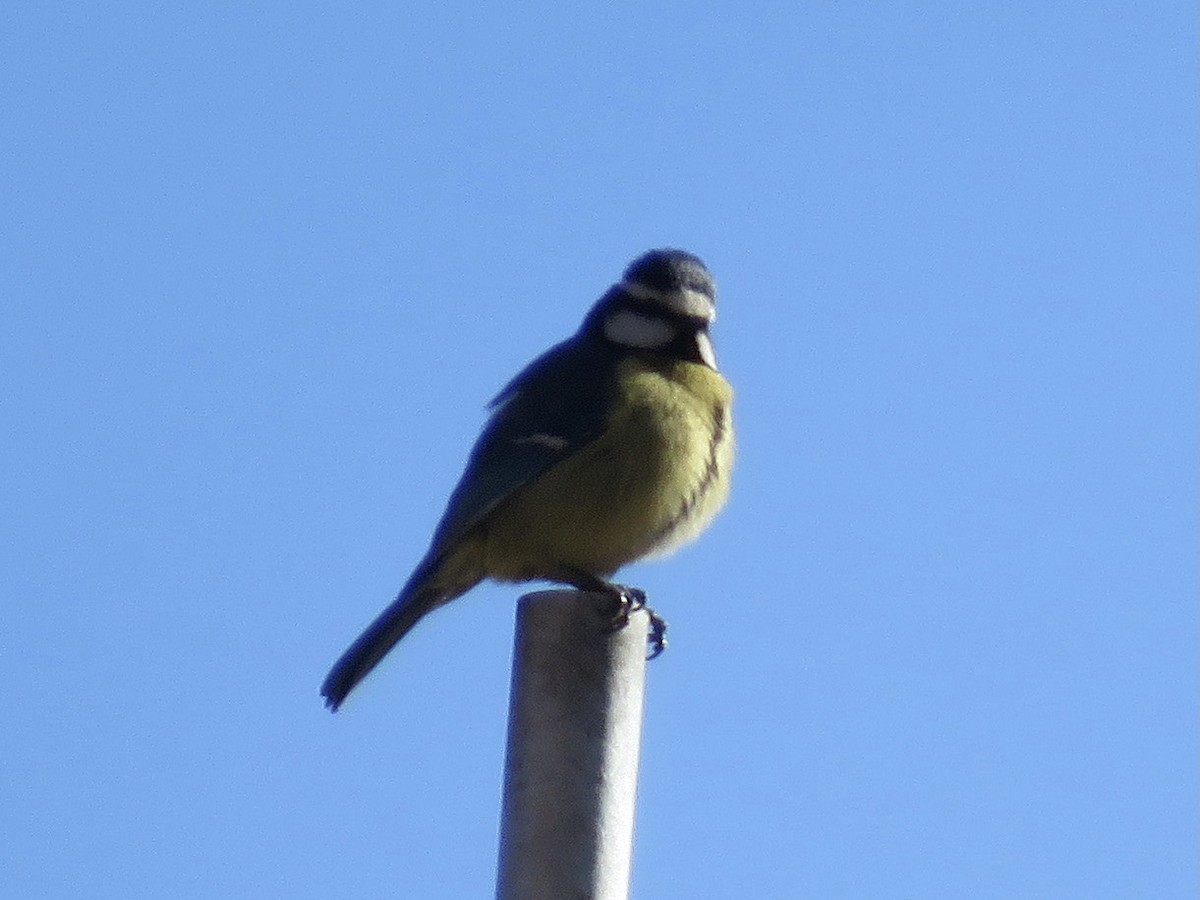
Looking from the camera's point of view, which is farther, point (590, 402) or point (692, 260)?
point (692, 260)

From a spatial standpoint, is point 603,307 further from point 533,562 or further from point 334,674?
point 334,674

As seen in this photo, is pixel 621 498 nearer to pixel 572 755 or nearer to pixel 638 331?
pixel 638 331

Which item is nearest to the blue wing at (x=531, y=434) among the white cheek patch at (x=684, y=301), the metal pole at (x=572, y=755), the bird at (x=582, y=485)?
the bird at (x=582, y=485)

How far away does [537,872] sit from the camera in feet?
10.1

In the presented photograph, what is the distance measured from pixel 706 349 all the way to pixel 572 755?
2.73 metres

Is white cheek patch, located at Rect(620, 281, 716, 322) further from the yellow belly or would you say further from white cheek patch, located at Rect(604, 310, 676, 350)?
the yellow belly

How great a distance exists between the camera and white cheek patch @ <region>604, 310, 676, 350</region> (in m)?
5.79

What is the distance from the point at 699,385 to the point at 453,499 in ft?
2.55

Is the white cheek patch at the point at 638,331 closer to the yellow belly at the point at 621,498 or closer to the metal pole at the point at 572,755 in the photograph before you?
the yellow belly at the point at 621,498

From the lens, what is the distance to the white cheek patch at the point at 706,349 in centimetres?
576

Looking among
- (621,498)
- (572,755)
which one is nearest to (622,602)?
(572,755)

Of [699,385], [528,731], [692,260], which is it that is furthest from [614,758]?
[692,260]

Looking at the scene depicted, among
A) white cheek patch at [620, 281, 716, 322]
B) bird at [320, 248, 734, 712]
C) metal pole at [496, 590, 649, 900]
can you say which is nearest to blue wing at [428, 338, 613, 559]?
bird at [320, 248, 734, 712]

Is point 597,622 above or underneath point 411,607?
underneath
